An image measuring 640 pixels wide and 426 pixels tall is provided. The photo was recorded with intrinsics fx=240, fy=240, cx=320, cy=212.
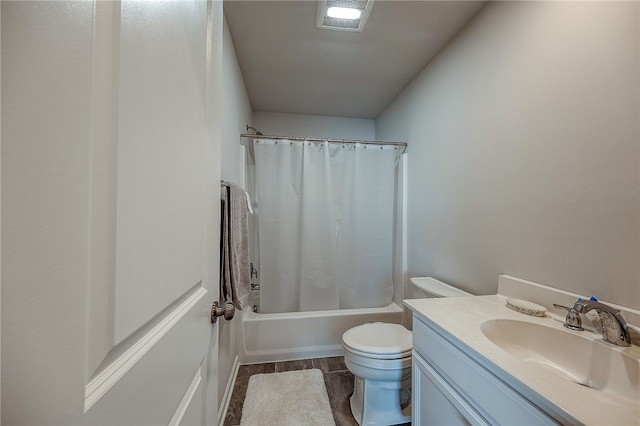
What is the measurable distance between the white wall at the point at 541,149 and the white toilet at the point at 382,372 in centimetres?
46

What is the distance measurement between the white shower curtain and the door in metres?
1.58

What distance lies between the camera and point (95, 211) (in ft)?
0.93

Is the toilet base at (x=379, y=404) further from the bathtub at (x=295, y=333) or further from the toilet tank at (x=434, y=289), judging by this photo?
the bathtub at (x=295, y=333)

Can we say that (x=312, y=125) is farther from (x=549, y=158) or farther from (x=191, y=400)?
(x=191, y=400)

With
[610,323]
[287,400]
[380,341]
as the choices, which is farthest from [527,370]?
[287,400]

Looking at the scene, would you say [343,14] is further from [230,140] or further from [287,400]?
[287,400]

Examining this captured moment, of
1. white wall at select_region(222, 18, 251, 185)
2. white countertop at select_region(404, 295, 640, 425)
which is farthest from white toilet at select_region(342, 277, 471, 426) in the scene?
white wall at select_region(222, 18, 251, 185)

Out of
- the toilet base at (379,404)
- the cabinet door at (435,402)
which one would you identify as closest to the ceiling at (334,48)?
the cabinet door at (435,402)

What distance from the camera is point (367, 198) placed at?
2.23 meters

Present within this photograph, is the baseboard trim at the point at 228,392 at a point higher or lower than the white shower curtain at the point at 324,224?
lower

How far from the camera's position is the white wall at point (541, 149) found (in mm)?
797

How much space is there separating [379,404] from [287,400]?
58 cm

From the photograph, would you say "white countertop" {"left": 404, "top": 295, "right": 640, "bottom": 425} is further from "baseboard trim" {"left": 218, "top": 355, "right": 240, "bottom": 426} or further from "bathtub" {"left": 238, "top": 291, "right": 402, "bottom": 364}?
"baseboard trim" {"left": 218, "top": 355, "right": 240, "bottom": 426}

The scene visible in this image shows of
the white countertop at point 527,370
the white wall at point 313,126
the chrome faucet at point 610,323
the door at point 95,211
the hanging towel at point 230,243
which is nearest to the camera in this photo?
the door at point 95,211
